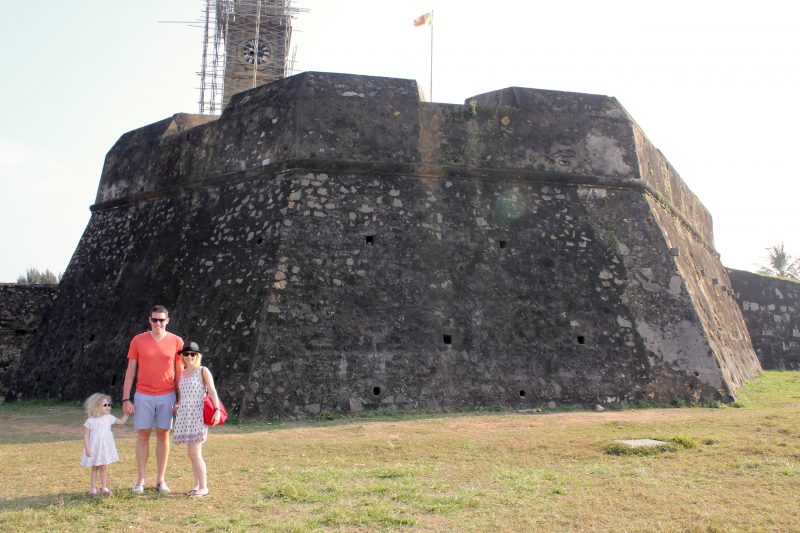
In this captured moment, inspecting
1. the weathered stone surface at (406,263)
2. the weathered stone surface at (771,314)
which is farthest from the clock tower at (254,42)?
the weathered stone surface at (771,314)

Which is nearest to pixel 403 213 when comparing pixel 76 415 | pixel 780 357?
pixel 76 415

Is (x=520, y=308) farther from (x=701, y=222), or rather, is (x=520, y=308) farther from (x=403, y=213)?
(x=701, y=222)

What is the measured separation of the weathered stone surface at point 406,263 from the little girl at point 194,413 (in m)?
4.03

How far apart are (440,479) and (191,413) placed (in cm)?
206

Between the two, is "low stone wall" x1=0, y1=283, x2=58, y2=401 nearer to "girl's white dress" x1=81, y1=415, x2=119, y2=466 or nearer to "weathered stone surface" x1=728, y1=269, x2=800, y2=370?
"girl's white dress" x1=81, y1=415, x2=119, y2=466

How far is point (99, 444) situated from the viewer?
17.4 feet

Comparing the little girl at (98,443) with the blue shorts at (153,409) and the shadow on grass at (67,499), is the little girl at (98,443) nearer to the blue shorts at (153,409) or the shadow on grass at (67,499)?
the shadow on grass at (67,499)

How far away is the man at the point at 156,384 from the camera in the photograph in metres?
5.59

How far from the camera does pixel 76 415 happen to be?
1062cm

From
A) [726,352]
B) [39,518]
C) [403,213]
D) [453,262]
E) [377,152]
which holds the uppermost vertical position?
[377,152]

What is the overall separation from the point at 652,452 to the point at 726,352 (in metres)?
7.66

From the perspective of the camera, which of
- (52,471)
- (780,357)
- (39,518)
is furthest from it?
(780,357)

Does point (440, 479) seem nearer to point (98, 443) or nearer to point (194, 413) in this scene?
point (194, 413)

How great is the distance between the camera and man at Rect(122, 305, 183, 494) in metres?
5.59
